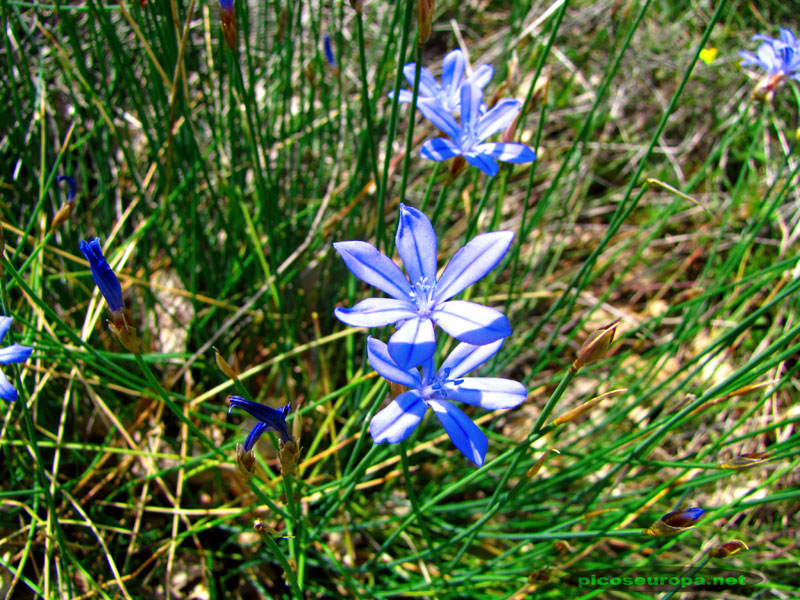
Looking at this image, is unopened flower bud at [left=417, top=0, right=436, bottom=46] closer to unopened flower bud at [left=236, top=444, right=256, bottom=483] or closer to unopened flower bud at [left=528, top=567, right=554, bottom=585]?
unopened flower bud at [left=236, top=444, right=256, bottom=483]

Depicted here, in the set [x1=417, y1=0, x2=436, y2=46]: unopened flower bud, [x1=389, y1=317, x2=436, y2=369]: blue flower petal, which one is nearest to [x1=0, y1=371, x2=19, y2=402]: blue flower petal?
[x1=389, y1=317, x2=436, y2=369]: blue flower petal

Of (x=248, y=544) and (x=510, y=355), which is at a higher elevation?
(x=510, y=355)

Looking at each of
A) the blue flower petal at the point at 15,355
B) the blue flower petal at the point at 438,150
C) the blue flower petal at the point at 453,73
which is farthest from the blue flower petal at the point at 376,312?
the blue flower petal at the point at 453,73

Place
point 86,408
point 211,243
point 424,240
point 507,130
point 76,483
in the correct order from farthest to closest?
point 211,243 < point 86,408 < point 76,483 < point 507,130 < point 424,240

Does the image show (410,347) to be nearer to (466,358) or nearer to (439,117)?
(466,358)

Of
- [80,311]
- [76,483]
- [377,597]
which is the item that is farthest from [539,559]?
[80,311]

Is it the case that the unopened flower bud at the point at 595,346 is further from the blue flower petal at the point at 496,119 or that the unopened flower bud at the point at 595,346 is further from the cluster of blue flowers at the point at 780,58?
the cluster of blue flowers at the point at 780,58

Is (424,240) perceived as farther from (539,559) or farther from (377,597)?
(539,559)

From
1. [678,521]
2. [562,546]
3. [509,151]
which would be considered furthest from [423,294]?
[562,546]
